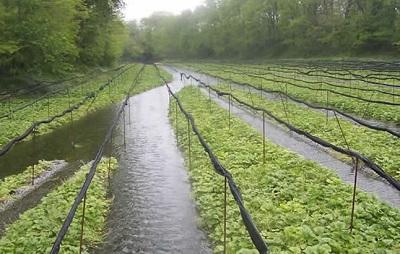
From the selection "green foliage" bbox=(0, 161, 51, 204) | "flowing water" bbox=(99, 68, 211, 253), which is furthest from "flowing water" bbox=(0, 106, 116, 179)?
"flowing water" bbox=(99, 68, 211, 253)

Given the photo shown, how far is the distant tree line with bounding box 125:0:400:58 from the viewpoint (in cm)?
5759

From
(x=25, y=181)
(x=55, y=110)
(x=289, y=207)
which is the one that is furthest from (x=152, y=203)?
(x=55, y=110)

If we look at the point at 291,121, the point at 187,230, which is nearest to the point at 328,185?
Answer: the point at 187,230

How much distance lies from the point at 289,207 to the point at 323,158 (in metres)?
4.81

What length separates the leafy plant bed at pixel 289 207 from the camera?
728 centimetres

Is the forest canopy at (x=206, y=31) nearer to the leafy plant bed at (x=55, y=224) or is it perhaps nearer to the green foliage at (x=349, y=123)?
the green foliage at (x=349, y=123)

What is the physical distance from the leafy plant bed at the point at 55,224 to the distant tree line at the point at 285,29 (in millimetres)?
44017

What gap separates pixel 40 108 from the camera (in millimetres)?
23469

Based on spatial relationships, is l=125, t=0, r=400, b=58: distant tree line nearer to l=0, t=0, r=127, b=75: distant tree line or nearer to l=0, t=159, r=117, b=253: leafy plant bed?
l=0, t=0, r=127, b=75: distant tree line

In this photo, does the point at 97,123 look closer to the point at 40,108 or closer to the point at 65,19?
the point at 40,108

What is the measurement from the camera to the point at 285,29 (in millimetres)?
75938

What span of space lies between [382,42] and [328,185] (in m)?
52.5

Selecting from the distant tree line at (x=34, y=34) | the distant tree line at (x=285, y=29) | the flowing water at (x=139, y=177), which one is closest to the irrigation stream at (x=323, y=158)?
the flowing water at (x=139, y=177)

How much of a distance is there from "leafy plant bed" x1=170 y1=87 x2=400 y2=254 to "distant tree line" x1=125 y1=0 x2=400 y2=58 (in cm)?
4042
